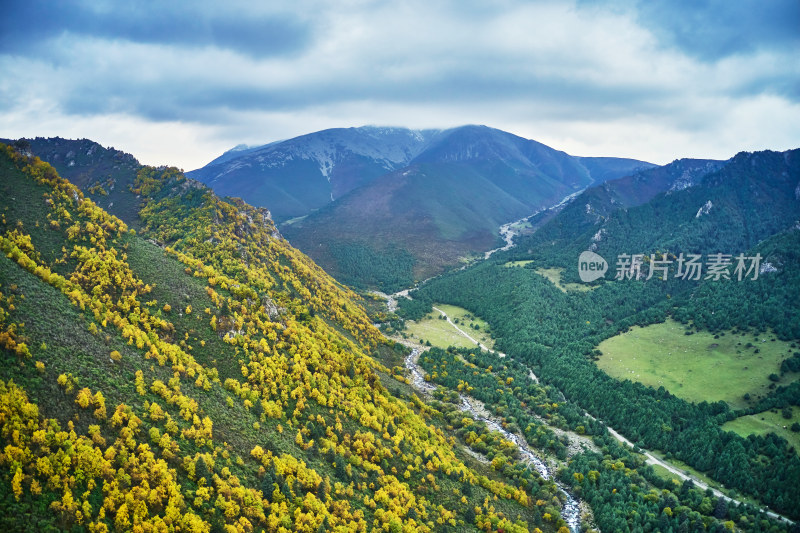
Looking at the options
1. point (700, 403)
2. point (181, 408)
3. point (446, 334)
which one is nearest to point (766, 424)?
point (700, 403)

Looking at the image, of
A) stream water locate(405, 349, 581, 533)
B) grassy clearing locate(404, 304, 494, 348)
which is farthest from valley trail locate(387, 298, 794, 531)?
grassy clearing locate(404, 304, 494, 348)

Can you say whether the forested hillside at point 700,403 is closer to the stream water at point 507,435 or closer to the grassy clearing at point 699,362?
the grassy clearing at point 699,362

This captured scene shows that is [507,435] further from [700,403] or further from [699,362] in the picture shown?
[699,362]

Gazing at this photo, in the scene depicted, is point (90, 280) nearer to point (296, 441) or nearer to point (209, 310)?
point (209, 310)

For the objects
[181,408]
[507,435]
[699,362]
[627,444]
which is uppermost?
[699,362]

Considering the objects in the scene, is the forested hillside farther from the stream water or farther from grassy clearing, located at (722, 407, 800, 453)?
the stream water

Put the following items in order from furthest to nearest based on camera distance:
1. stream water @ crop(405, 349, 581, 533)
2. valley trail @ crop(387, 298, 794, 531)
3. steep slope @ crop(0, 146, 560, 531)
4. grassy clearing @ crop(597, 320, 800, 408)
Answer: grassy clearing @ crop(597, 320, 800, 408), valley trail @ crop(387, 298, 794, 531), stream water @ crop(405, 349, 581, 533), steep slope @ crop(0, 146, 560, 531)

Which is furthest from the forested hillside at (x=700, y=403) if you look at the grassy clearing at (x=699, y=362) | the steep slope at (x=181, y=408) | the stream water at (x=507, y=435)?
the steep slope at (x=181, y=408)
